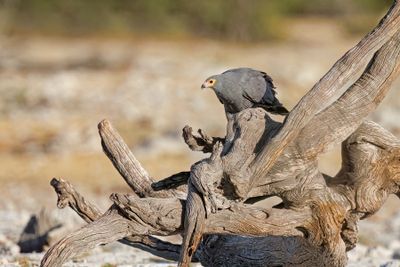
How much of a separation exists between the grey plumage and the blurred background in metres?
2.79

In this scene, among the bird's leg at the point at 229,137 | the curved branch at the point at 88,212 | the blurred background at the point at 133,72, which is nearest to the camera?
the bird's leg at the point at 229,137

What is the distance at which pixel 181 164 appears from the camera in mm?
15781

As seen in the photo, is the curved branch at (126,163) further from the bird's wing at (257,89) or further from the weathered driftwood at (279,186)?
the bird's wing at (257,89)

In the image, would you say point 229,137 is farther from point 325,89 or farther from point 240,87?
point 325,89

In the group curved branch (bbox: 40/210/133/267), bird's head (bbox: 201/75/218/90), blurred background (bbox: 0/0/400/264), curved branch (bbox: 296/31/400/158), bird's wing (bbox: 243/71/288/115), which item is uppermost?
blurred background (bbox: 0/0/400/264)

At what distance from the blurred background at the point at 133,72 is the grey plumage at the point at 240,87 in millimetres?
2794

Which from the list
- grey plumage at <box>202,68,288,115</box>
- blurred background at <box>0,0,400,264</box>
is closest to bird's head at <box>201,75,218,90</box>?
grey plumage at <box>202,68,288,115</box>

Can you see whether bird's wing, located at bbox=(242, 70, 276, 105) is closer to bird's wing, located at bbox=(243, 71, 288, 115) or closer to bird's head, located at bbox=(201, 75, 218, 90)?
bird's wing, located at bbox=(243, 71, 288, 115)

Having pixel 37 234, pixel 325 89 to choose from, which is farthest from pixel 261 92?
pixel 37 234

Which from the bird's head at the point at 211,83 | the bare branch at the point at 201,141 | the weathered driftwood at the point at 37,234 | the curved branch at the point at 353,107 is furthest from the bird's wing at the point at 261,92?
the weathered driftwood at the point at 37,234

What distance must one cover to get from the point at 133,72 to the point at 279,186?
1724 centimetres

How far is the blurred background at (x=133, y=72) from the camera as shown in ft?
51.9

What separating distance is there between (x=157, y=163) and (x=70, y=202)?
910 cm

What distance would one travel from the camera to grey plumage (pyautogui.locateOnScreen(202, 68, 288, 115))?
263 inches
